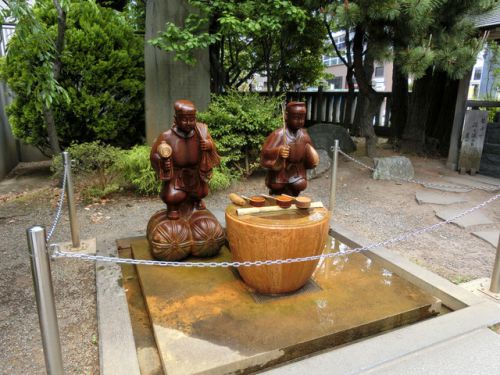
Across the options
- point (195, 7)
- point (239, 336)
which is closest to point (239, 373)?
point (239, 336)

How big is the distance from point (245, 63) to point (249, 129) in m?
4.73

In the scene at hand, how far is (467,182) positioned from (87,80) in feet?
24.7

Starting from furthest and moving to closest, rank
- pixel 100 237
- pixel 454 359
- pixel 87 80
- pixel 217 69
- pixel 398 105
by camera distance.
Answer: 1. pixel 398 105
2. pixel 217 69
3. pixel 87 80
4. pixel 100 237
5. pixel 454 359

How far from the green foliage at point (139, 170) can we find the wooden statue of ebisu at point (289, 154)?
284 centimetres

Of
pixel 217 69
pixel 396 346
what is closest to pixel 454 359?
pixel 396 346

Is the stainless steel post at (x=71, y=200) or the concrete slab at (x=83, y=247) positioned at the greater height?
the stainless steel post at (x=71, y=200)

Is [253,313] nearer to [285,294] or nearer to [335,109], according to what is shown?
[285,294]

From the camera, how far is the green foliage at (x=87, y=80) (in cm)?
713

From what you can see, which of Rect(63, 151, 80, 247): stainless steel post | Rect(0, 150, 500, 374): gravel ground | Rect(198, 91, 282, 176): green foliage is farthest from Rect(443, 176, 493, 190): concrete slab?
Rect(63, 151, 80, 247): stainless steel post

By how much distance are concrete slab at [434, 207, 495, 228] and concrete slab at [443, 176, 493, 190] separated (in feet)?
5.02

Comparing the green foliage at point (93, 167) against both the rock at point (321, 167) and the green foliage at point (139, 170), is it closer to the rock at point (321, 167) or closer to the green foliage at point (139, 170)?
the green foliage at point (139, 170)

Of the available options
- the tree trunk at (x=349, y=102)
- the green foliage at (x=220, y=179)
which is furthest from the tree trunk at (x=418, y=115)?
the green foliage at (x=220, y=179)

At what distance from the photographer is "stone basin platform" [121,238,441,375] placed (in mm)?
2527

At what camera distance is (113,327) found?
278cm
